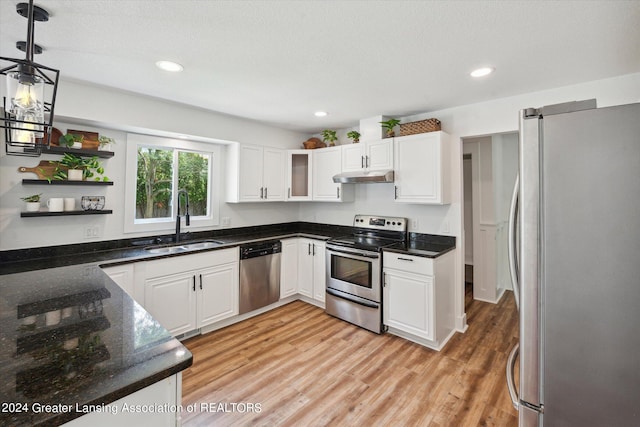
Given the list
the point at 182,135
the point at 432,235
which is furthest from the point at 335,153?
the point at 182,135

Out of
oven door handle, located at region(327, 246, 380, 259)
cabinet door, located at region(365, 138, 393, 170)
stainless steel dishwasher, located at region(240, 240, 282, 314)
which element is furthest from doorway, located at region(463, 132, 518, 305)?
stainless steel dishwasher, located at region(240, 240, 282, 314)

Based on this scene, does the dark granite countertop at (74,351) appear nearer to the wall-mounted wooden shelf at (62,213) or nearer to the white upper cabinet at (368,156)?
the wall-mounted wooden shelf at (62,213)

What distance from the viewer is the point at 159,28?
5.45 feet

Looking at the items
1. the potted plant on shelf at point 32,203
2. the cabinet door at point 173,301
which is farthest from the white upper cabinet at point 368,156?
the potted plant on shelf at point 32,203

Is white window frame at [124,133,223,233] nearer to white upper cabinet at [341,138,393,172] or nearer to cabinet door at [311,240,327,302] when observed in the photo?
cabinet door at [311,240,327,302]

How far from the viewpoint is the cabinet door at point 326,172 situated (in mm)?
3836

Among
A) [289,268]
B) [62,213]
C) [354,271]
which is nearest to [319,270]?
[289,268]

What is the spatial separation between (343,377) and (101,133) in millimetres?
3204

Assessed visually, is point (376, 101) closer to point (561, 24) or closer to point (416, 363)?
point (561, 24)

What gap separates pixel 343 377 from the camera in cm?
235

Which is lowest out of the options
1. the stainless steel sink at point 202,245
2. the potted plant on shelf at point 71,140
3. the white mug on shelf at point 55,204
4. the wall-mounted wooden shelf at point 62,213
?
the stainless steel sink at point 202,245

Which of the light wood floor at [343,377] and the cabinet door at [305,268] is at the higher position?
the cabinet door at [305,268]

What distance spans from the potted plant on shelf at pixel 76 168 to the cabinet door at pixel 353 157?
262 cm

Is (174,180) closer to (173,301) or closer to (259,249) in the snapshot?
(259,249)
